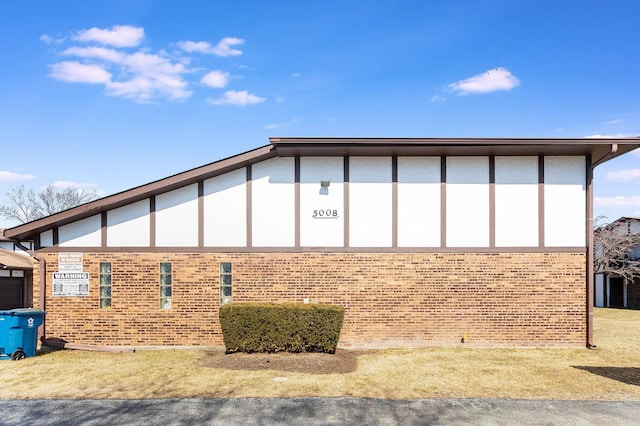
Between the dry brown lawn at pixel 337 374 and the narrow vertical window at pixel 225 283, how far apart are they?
53.3 inches

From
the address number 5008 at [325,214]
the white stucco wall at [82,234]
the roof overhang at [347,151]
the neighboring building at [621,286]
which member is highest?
the roof overhang at [347,151]

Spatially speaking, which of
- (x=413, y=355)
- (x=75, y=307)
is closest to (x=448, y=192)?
(x=413, y=355)

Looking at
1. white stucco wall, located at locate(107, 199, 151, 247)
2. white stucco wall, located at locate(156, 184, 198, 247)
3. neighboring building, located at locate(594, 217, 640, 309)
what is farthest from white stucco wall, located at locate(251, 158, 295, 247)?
neighboring building, located at locate(594, 217, 640, 309)

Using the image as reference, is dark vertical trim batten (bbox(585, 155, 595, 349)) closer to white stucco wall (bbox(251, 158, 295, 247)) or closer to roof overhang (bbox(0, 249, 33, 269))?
white stucco wall (bbox(251, 158, 295, 247))

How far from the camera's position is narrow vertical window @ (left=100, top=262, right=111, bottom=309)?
500 inches

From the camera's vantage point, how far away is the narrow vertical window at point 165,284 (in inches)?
499

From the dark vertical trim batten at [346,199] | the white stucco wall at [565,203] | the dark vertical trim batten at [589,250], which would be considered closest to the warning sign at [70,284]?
the dark vertical trim batten at [346,199]

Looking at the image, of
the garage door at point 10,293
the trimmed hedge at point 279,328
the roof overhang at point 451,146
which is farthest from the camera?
the garage door at point 10,293

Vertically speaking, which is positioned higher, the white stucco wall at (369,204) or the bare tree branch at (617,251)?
the white stucco wall at (369,204)

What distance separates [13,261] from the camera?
22.6 metres

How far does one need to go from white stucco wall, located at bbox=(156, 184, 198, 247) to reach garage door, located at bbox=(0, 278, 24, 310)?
14241mm

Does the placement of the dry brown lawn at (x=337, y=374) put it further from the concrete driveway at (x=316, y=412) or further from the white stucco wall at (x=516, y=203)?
the white stucco wall at (x=516, y=203)

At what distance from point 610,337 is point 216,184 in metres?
13.4

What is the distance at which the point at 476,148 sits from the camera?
481 inches
